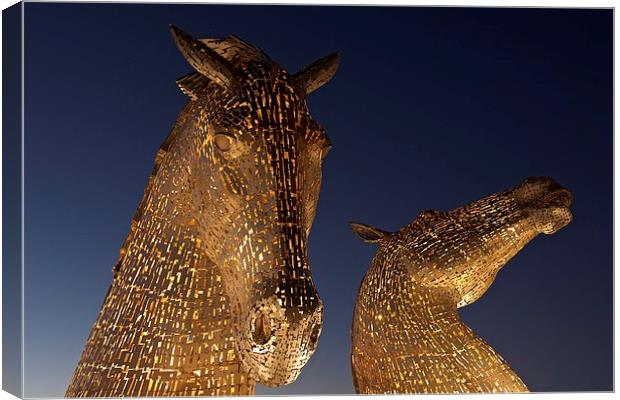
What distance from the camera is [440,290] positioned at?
2.35m

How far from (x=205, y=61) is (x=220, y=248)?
0.36 m

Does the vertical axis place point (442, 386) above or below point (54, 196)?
below

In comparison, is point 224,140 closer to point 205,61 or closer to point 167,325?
point 205,61

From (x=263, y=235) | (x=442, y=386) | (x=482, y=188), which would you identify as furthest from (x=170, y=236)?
(x=482, y=188)

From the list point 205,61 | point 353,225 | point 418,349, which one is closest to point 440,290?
point 418,349

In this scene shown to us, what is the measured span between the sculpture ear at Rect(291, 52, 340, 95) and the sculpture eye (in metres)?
0.22

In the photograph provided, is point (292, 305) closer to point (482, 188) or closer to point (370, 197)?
point (370, 197)

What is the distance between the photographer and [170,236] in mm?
1525

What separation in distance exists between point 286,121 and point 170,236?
344mm

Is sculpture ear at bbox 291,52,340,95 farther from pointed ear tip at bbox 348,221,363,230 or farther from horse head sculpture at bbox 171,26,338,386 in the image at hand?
pointed ear tip at bbox 348,221,363,230

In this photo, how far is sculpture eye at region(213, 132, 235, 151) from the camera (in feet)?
4.53

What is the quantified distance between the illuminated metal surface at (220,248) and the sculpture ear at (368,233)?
3.00ft

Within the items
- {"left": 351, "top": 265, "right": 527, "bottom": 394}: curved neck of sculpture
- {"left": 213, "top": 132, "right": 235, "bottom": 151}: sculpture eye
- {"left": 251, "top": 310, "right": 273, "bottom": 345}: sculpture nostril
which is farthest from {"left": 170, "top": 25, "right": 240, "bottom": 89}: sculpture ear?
{"left": 351, "top": 265, "right": 527, "bottom": 394}: curved neck of sculpture

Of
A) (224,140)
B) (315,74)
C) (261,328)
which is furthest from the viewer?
(315,74)
